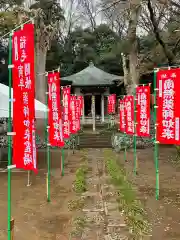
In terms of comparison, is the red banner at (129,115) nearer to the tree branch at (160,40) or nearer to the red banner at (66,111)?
the red banner at (66,111)

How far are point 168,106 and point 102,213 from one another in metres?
2.71

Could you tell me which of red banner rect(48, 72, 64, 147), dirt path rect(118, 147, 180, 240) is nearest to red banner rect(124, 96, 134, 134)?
dirt path rect(118, 147, 180, 240)

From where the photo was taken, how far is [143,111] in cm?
1108

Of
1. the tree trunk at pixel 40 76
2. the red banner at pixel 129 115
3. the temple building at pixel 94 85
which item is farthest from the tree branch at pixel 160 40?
the temple building at pixel 94 85

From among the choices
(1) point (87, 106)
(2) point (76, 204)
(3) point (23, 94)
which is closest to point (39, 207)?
(2) point (76, 204)

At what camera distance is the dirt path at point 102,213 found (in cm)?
542

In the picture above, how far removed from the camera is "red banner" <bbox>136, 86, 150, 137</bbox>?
10836mm

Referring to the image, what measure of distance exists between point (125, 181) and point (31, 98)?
215 inches

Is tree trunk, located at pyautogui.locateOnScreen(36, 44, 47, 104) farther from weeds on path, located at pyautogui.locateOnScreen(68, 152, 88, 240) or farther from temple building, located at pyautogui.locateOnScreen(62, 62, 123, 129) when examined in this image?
weeds on path, located at pyautogui.locateOnScreen(68, 152, 88, 240)

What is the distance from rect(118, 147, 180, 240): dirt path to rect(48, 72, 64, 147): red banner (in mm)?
2605

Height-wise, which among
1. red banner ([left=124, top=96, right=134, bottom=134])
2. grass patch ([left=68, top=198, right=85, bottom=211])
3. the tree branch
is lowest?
grass patch ([left=68, top=198, right=85, bottom=211])

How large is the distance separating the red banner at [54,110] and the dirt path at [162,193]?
261 cm

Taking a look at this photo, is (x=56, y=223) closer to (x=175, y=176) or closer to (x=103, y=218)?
(x=103, y=218)

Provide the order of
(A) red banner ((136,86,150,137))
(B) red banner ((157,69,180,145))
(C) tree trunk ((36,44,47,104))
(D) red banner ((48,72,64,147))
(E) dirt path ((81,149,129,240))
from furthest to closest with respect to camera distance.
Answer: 1. (C) tree trunk ((36,44,47,104))
2. (A) red banner ((136,86,150,137))
3. (D) red banner ((48,72,64,147))
4. (B) red banner ((157,69,180,145))
5. (E) dirt path ((81,149,129,240))
